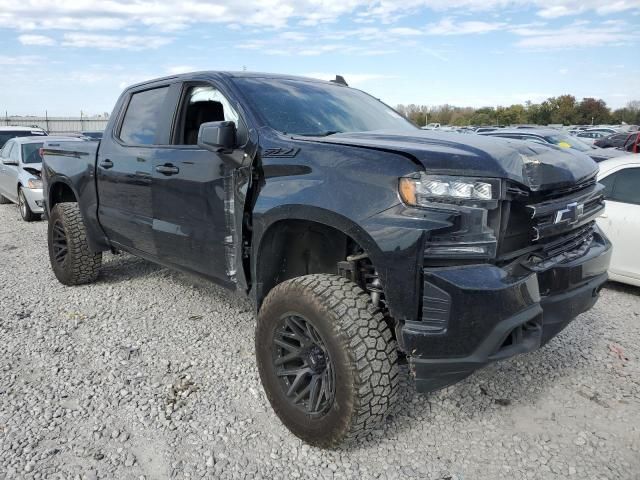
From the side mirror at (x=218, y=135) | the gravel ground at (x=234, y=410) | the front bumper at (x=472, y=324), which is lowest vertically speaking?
the gravel ground at (x=234, y=410)

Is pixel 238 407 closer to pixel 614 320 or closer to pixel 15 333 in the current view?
pixel 15 333

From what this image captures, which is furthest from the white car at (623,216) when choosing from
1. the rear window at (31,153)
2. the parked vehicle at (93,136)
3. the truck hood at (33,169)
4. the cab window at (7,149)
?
the cab window at (7,149)

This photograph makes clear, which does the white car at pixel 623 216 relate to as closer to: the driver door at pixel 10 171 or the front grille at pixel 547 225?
the front grille at pixel 547 225

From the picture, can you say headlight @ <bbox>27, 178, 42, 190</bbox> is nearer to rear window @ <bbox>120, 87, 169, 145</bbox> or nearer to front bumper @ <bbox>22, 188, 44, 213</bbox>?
front bumper @ <bbox>22, 188, 44, 213</bbox>

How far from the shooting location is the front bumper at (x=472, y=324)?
7.28 ft

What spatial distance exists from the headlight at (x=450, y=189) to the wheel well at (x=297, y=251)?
0.59 metres

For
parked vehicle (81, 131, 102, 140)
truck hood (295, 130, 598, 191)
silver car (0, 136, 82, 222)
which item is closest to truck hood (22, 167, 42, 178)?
silver car (0, 136, 82, 222)

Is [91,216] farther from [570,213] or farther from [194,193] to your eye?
[570,213]

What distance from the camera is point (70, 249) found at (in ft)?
16.8

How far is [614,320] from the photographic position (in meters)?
4.56

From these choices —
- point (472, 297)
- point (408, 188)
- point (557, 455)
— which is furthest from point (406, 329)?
point (557, 455)

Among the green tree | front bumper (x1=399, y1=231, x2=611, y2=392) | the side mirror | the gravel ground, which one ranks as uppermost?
the green tree

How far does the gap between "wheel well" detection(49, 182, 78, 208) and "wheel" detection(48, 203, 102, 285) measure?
0.79ft

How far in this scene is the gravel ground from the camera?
262cm
